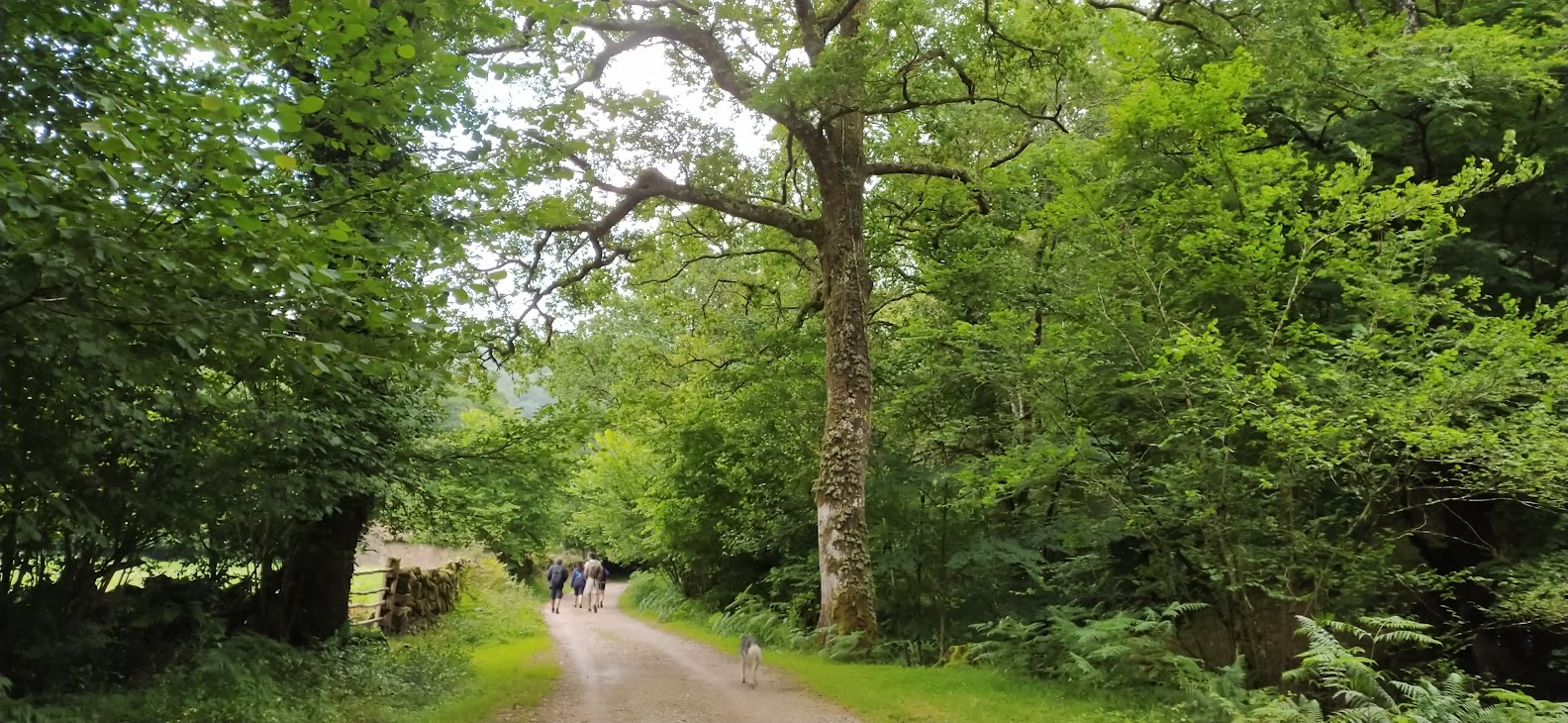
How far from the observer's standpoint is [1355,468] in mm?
7562

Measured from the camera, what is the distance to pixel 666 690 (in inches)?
378

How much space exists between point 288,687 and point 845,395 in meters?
7.46

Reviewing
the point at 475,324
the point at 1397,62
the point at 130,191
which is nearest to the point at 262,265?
the point at 130,191

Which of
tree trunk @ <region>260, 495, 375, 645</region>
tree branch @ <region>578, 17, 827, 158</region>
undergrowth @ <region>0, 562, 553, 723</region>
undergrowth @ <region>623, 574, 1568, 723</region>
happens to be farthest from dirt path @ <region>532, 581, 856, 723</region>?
tree branch @ <region>578, 17, 827, 158</region>

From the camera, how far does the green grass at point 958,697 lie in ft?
24.7

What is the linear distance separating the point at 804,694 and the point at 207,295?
7.34 metres

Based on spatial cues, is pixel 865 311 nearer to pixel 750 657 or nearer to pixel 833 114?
pixel 833 114

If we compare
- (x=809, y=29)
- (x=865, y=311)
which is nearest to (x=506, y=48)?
(x=809, y=29)

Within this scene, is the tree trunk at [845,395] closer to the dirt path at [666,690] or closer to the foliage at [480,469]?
the dirt path at [666,690]

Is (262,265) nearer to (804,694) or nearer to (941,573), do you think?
(804,694)

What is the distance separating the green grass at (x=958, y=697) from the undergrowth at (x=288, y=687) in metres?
3.64

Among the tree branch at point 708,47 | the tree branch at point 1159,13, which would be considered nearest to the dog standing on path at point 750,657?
the tree branch at point 708,47

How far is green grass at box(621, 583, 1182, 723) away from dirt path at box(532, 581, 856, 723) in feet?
1.15

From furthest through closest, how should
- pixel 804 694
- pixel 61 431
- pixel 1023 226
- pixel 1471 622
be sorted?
pixel 1023 226
pixel 1471 622
pixel 804 694
pixel 61 431
